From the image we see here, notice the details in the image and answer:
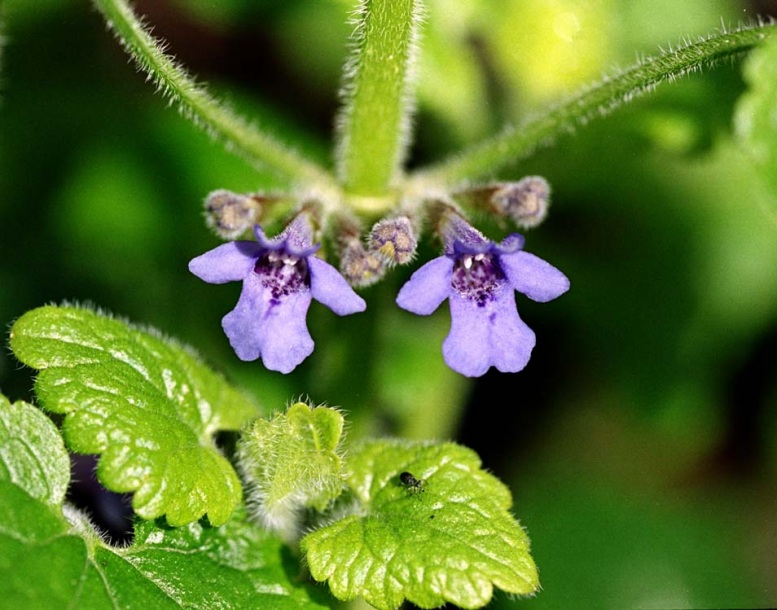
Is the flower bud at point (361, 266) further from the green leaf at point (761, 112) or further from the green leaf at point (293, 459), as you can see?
the green leaf at point (761, 112)

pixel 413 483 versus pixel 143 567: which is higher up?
pixel 413 483

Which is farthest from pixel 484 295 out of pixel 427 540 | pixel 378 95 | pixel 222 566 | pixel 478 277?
pixel 222 566

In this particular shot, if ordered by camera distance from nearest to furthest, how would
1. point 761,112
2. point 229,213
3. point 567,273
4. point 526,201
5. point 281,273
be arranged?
1. point 281,273
2. point 229,213
3. point 526,201
4. point 761,112
5. point 567,273

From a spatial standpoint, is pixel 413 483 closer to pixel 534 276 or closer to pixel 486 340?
pixel 486 340

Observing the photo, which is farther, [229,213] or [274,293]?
[229,213]

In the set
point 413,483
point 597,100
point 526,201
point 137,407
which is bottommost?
point 137,407

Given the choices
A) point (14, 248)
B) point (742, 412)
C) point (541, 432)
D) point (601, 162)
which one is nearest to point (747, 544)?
point (742, 412)
